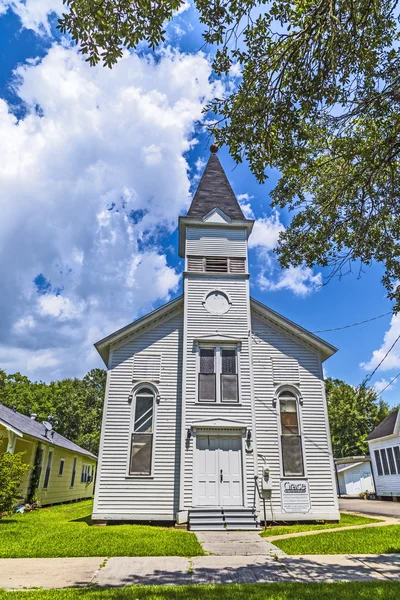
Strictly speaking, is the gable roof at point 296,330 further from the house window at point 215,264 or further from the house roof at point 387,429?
the house roof at point 387,429

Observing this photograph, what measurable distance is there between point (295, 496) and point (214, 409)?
3.59m

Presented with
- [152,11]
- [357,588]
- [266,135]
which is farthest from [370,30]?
[357,588]

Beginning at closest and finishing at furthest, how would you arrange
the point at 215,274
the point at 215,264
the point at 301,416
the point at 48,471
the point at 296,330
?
the point at 301,416 < the point at 296,330 < the point at 215,274 < the point at 215,264 < the point at 48,471

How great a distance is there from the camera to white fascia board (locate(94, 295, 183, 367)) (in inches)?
546

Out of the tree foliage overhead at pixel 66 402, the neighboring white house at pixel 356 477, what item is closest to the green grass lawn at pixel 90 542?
the neighboring white house at pixel 356 477

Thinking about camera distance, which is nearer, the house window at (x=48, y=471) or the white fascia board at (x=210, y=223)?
the white fascia board at (x=210, y=223)

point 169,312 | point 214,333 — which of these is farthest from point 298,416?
point 169,312

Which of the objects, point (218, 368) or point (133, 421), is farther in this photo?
point (218, 368)

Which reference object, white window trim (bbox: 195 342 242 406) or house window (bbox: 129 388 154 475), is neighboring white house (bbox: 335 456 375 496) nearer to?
white window trim (bbox: 195 342 242 406)

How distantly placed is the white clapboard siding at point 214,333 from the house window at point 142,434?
3.96 ft

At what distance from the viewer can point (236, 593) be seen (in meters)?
5.25

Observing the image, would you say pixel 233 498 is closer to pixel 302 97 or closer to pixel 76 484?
pixel 302 97

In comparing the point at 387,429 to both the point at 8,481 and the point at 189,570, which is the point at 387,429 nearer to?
the point at 8,481

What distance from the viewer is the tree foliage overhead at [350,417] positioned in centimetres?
4347
